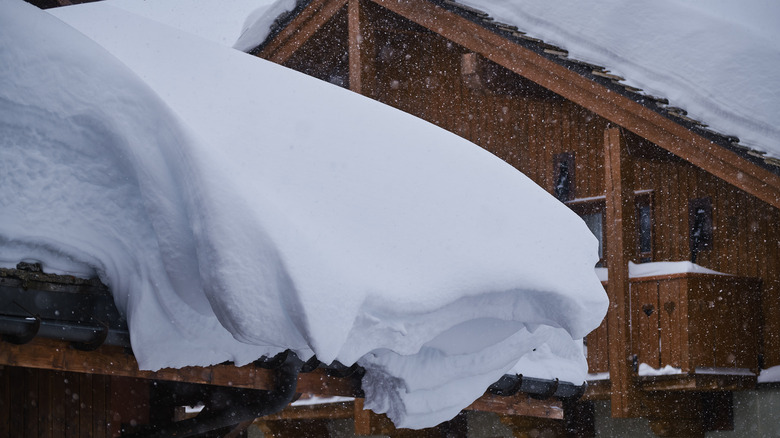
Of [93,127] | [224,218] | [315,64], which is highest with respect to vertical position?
[315,64]

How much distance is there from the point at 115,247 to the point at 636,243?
5.98 metres

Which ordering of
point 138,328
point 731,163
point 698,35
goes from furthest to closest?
1. point 698,35
2. point 731,163
3. point 138,328

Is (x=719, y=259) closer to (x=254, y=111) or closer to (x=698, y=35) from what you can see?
(x=698, y=35)

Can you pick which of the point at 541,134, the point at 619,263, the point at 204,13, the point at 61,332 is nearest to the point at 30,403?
the point at 61,332

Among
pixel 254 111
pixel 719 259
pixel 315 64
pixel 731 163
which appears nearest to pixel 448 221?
pixel 254 111

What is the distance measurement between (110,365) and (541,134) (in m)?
6.94

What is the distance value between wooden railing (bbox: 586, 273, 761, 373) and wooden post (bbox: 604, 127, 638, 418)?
6.3 inches

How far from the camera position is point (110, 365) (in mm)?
3346

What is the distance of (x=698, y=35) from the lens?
1047 cm

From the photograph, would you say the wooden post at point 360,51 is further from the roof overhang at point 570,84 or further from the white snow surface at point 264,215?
the white snow surface at point 264,215

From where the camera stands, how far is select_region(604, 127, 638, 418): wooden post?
785 cm

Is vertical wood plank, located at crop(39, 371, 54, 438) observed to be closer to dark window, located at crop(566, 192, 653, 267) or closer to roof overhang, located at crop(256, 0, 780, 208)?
roof overhang, located at crop(256, 0, 780, 208)

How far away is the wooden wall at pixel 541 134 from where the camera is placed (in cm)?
846

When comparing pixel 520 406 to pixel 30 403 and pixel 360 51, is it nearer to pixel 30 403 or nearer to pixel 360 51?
pixel 30 403
